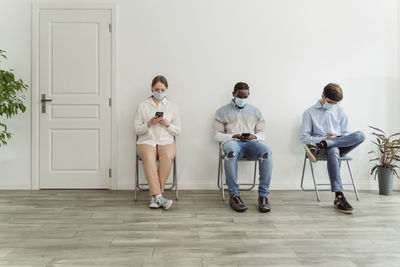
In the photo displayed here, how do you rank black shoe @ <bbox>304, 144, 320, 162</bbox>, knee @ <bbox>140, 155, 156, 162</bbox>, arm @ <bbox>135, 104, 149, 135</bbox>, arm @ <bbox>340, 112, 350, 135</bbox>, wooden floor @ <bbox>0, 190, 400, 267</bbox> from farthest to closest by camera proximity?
arm @ <bbox>340, 112, 350, 135</bbox> < arm @ <bbox>135, 104, 149, 135</bbox> < black shoe @ <bbox>304, 144, 320, 162</bbox> < knee @ <bbox>140, 155, 156, 162</bbox> < wooden floor @ <bbox>0, 190, 400, 267</bbox>

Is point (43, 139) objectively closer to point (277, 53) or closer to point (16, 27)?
point (16, 27)

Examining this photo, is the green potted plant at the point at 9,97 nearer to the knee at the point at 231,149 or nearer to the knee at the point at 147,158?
the knee at the point at 147,158

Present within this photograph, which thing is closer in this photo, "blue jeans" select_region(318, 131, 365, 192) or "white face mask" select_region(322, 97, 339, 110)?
"blue jeans" select_region(318, 131, 365, 192)

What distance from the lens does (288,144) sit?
376cm

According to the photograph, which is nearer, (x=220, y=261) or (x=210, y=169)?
(x=220, y=261)

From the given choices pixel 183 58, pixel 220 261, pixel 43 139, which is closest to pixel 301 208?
pixel 220 261

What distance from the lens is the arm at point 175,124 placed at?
329cm

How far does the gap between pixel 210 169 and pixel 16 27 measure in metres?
2.84

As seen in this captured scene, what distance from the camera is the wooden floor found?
180cm

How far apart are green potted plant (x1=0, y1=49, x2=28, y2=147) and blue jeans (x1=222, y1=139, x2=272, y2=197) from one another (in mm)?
2295

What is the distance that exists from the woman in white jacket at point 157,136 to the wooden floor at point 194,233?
27cm

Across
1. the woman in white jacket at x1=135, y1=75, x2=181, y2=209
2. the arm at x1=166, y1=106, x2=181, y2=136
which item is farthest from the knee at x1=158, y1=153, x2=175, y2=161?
the arm at x1=166, y1=106, x2=181, y2=136

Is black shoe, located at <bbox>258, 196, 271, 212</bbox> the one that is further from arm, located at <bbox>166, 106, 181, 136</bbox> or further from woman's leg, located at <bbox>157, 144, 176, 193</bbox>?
arm, located at <bbox>166, 106, 181, 136</bbox>

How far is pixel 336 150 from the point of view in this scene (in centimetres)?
309
